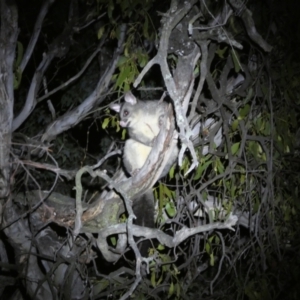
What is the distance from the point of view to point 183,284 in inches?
142

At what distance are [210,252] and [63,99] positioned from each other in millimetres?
2972

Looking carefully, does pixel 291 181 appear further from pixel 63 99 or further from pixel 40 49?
pixel 40 49

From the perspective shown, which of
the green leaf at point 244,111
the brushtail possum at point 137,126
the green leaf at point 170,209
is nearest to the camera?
the green leaf at point 244,111

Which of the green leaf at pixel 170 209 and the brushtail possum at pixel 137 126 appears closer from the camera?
the green leaf at pixel 170 209

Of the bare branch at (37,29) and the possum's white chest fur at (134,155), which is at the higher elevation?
the bare branch at (37,29)

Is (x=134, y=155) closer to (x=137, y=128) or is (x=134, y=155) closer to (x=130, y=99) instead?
(x=137, y=128)

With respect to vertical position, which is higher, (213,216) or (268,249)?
(213,216)

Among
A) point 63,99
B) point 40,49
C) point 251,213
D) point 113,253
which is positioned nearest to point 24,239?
point 113,253

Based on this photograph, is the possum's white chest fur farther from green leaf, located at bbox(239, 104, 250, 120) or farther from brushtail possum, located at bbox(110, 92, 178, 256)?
green leaf, located at bbox(239, 104, 250, 120)

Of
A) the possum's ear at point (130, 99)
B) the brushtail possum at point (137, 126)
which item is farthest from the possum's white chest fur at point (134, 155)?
the possum's ear at point (130, 99)

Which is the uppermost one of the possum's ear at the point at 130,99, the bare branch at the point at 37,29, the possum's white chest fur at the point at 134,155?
the bare branch at the point at 37,29

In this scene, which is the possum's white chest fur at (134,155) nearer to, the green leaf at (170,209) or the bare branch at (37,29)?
the green leaf at (170,209)

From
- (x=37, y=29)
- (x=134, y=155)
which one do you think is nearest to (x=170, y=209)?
(x=134, y=155)

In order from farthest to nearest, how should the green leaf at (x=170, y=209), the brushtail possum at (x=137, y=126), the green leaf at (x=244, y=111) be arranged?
the brushtail possum at (x=137, y=126) → the green leaf at (x=170, y=209) → the green leaf at (x=244, y=111)
